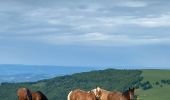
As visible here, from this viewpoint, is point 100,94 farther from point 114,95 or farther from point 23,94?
→ point 23,94

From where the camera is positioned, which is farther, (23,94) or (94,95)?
(94,95)

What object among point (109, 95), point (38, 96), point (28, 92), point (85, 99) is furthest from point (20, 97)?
point (109, 95)

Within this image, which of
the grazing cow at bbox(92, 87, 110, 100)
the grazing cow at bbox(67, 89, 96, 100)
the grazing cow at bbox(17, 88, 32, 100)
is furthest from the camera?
the grazing cow at bbox(92, 87, 110, 100)

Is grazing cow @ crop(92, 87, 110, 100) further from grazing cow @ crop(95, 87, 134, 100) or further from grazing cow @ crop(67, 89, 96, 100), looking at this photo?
grazing cow @ crop(67, 89, 96, 100)

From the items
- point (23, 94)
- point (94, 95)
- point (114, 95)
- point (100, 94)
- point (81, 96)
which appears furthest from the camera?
point (114, 95)

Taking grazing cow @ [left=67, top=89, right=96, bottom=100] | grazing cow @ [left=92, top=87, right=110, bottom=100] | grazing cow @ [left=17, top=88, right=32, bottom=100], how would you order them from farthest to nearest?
grazing cow @ [left=92, top=87, right=110, bottom=100], grazing cow @ [left=67, top=89, right=96, bottom=100], grazing cow @ [left=17, top=88, right=32, bottom=100]

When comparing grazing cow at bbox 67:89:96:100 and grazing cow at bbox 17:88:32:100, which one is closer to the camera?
grazing cow at bbox 17:88:32:100

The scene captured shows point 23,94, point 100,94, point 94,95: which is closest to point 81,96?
point 94,95

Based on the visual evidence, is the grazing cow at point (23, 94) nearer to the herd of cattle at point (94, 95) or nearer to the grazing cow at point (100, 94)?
the herd of cattle at point (94, 95)

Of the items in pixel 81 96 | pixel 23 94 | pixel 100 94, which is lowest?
pixel 81 96

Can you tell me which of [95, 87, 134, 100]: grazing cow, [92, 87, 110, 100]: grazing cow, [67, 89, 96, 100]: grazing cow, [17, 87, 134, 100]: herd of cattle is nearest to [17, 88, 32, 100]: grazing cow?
[17, 87, 134, 100]: herd of cattle

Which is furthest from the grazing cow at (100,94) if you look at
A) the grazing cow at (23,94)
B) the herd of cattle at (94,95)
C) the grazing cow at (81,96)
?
the grazing cow at (23,94)

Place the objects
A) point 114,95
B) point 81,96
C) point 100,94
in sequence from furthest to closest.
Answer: point 114,95, point 100,94, point 81,96

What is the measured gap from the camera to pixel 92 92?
107 feet
